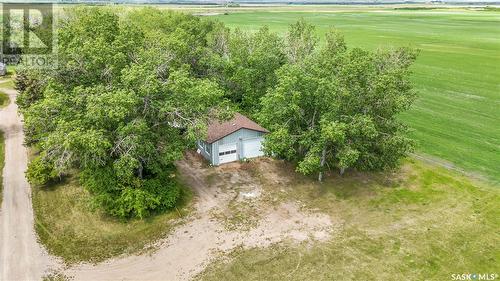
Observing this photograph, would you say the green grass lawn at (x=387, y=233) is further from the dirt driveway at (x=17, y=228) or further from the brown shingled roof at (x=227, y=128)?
the dirt driveway at (x=17, y=228)

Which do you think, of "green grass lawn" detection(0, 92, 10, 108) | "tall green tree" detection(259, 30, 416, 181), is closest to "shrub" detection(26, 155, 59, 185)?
"tall green tree" detection(259, 30, 416, 181)

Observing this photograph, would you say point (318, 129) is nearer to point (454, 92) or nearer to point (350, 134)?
point (350, 134)

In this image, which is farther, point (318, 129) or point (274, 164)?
point (274, 164)

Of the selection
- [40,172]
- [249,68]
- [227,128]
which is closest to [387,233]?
[227,128]

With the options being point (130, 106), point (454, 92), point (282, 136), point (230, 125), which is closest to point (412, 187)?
point (282, 136)

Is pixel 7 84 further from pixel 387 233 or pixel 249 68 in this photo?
pixel 387 233

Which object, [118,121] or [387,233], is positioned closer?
[118,121]
